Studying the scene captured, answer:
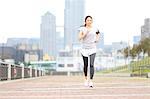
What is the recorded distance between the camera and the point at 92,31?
40.1 feet

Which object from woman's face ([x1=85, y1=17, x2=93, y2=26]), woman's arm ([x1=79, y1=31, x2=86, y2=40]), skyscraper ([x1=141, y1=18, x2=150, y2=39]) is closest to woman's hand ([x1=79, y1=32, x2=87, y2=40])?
woman's arm ([x1=79, y1=31, x2=86, y2=40])

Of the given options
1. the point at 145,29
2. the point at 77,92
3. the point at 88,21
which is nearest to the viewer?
the point at 77,92

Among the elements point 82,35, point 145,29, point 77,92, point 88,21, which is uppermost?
point 145,29

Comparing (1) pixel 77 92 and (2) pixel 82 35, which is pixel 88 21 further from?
(1) pixel 77 92

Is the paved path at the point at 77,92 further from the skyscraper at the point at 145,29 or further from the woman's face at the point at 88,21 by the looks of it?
the skyscraper at the point at 145,29

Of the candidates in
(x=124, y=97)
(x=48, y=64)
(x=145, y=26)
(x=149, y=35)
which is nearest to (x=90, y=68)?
(x=124, y=97)

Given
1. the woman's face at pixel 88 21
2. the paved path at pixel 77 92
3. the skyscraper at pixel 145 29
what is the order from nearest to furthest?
the paved path at pixel 77 92 → the woman's face at pixel 88 21 → the skyscraper at pixel 145 29

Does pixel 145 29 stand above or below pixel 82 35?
above

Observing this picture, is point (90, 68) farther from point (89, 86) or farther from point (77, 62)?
point (77, 62)

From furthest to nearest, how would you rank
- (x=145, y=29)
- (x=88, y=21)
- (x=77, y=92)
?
1. (x=145, y=29)
2. (x=88, y=21)
3. (x=77, y=92)

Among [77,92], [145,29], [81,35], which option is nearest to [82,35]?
[81,35]

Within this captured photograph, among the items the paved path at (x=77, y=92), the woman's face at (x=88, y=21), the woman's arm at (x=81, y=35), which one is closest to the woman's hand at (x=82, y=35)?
the woman's arm at (x=81, y=35)

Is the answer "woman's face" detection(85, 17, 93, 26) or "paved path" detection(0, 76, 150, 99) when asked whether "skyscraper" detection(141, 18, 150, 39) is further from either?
"woman's face" detection(85, 17, 93, 26)

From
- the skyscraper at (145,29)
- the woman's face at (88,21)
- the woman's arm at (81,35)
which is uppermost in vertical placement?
the skyscraper at (145,29)
